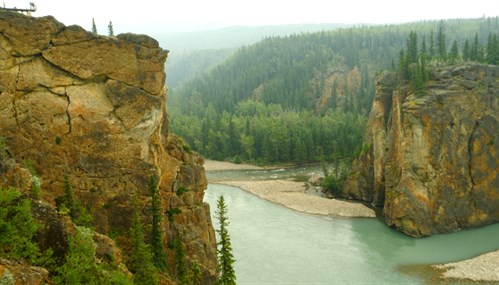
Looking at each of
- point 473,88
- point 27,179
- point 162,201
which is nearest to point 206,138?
point 473,88

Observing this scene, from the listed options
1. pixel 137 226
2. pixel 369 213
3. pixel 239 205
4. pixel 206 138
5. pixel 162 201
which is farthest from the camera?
pixel 206 138

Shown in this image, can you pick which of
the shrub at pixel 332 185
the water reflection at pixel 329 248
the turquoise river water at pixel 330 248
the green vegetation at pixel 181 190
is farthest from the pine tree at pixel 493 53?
the green vegetation at pixel 181 190

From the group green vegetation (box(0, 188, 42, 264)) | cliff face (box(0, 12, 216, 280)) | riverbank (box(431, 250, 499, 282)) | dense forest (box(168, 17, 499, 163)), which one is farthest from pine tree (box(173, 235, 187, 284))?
dense forest (box(168, 17, 499, 163))

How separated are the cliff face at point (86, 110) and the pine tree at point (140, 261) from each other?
346 centimetres

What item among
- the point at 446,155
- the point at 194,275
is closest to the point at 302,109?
the point at 446,155

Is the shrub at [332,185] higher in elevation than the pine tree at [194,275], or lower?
lower

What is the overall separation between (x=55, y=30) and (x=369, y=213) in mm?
53243

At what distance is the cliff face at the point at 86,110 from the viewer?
97.3 feet

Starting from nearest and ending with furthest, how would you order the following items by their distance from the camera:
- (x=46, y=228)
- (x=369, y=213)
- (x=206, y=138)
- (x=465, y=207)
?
(x=46, y=228) → (x=465, y=207) → (x=369, y=213) → (x=206, y=138)

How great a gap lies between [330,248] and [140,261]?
32890mm

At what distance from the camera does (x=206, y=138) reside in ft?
435

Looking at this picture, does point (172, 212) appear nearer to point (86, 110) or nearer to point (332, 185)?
point (86, 110)

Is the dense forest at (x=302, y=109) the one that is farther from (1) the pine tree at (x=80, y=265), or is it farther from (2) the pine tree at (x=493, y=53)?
(1) the pine tree at (x=80, y=265)

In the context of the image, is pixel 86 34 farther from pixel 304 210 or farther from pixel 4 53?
pixel 304 210
